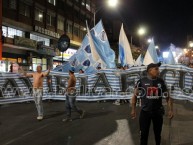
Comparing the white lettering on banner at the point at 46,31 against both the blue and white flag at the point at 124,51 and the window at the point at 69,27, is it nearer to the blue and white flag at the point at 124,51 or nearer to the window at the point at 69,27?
the window at the point at 69,27

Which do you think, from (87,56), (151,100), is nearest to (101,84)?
(87,56)

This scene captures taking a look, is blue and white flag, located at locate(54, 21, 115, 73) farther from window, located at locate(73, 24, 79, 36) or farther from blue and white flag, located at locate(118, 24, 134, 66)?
window, located at locate(73, 24, 79, 36)

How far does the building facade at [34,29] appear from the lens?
32062mm

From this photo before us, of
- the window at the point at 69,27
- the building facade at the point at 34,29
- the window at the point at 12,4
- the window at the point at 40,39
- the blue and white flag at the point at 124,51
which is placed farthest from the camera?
the window at the point at 69,27

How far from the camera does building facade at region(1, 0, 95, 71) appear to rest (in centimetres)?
3206

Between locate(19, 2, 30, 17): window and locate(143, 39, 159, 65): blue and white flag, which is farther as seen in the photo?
locate(19, 2, 30, 17): window

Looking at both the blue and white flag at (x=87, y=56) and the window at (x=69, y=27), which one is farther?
the window at (x=69, y=27)

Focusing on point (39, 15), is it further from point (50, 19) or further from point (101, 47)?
point (101, 47)

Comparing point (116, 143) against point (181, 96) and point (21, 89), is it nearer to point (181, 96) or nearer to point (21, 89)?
point (181, 96)

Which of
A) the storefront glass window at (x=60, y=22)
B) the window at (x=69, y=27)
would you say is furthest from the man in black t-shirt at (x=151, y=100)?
the window at (x=69, y=27)

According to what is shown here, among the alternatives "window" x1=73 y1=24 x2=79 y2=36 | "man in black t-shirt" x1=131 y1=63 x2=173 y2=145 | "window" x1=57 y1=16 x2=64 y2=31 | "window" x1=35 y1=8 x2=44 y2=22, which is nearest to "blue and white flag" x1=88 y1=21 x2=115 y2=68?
"man in black t-shirt" x1=131 y1=63 x2=173 y2=145

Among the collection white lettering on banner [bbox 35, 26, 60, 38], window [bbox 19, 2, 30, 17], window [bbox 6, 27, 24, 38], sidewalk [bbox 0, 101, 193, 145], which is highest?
window [bbox 19, 2, 30, 17]

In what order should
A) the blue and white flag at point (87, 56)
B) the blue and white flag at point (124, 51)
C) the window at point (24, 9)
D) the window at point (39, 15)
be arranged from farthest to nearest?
the window at point (39, 15), the window at point (24, 9), the blue and white flag at point (124, 51), the blue and white flag at point (87, 56)

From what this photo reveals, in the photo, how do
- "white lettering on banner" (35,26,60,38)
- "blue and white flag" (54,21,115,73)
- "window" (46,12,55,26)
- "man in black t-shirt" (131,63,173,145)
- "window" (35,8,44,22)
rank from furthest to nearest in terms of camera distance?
1. "window" (46,12,55,26)
2. "window" (35,8,44,22)
3. "white lettering on banner" (35,26,60,38)
4. "blue and white flag" (54,21,115,73)
5. "man in black t-shirt" (131,63,173,145)
